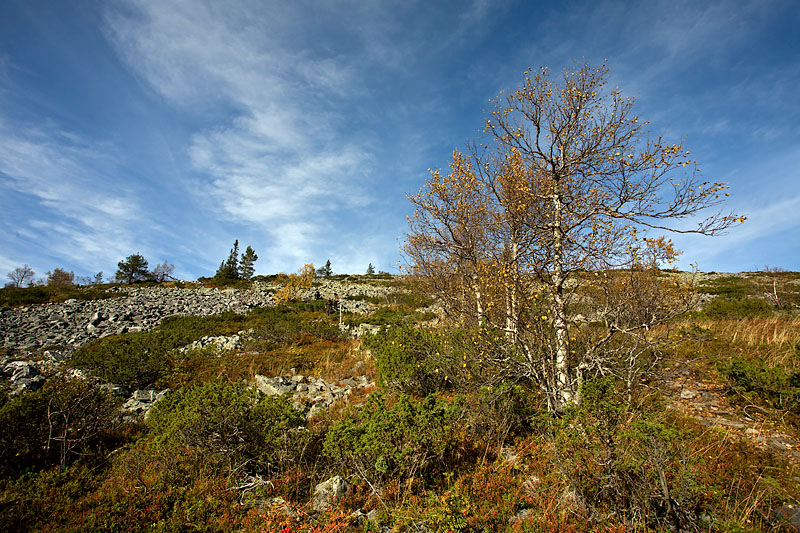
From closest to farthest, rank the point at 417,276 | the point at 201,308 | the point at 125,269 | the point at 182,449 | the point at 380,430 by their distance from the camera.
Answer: the point at 380,430
the point at 182,449
the point at 417,276
the point at 201,308
the point at 125,269

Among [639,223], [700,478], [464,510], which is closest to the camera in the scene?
[464,510]

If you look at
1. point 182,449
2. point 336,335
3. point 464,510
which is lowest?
point 464,510

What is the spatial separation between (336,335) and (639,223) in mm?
14047

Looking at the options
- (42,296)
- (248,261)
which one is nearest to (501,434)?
(42,296)

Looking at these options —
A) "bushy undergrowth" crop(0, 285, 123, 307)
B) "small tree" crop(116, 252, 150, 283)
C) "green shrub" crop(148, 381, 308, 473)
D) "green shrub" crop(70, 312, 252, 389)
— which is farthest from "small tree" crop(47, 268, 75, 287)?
"green shrub" crop(148, 381, 308, 473)

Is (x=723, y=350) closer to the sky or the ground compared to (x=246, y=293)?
closer to the ground

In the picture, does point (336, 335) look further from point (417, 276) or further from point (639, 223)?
point (639, 223)

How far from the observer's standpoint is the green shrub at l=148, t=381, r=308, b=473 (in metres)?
5.09

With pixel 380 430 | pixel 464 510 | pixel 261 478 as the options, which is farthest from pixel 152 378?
pixel 464 510

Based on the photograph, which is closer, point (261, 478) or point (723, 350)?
point (261, 478)

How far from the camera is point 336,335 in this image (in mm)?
17078

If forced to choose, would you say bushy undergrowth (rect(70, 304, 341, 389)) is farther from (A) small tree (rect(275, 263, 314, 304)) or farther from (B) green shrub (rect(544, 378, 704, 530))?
(B) green shrub (rect(544, 378, 704, 530))

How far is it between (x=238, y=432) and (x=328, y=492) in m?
1.79

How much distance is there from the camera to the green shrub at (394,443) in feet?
15.2
